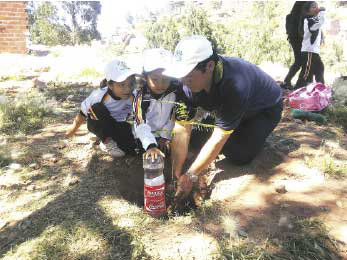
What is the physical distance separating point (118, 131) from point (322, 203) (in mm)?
1998

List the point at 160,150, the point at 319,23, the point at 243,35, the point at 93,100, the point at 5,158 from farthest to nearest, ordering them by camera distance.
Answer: the point at 243,35 → the point at 319,23 → the point at 5,158 → the point at 93,100 → the point at 160,150

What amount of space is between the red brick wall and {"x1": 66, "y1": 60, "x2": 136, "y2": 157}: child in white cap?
21.9ft

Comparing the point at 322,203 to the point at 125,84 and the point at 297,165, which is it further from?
the point at 125,84

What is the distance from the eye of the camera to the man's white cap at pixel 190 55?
7.62 ft

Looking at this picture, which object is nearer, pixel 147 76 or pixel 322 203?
pixel 322 203

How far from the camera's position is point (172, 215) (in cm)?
269

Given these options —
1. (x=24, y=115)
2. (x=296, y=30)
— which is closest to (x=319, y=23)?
(x=296, y=30)

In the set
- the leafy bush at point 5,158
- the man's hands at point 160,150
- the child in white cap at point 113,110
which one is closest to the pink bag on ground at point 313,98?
the man's hands at point 160,150

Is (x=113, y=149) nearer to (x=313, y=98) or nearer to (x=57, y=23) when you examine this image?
(x=313, y=98)

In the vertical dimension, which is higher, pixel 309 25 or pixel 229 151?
pixel 309 25

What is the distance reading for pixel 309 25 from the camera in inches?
237

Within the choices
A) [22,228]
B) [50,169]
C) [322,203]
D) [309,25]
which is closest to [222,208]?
[322,203]

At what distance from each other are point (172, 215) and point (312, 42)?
4.68 metres

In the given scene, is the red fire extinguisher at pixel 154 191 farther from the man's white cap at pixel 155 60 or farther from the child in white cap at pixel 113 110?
the child in white cap at pixel 113 110
